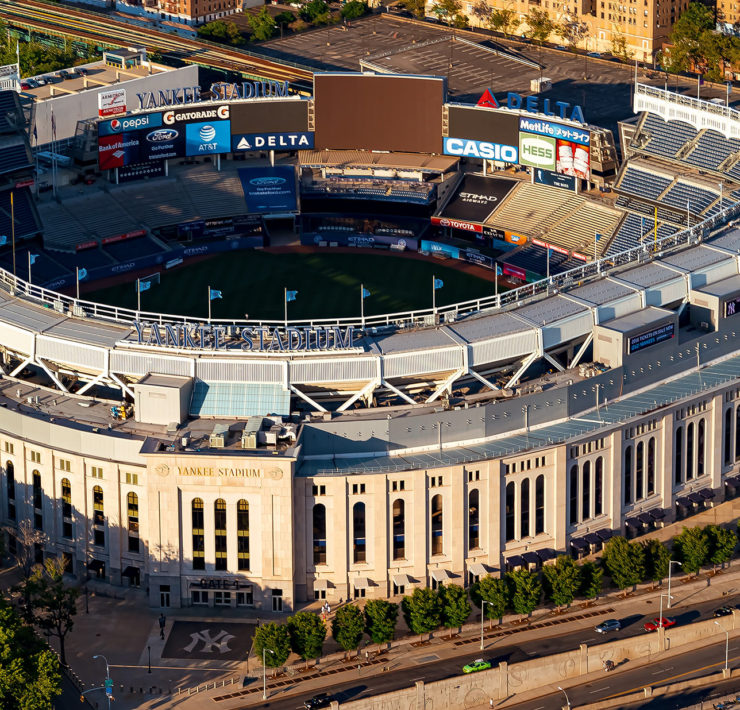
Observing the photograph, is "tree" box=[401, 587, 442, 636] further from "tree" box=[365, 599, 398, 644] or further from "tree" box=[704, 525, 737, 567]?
"tree" box=[704, 525, 737, 567]

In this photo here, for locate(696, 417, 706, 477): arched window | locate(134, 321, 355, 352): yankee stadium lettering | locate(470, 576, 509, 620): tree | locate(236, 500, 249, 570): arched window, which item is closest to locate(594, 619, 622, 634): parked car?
locate(470, 576, 509, 620): tree

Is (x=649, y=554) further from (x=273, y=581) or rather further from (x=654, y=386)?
(x=273, y=581)

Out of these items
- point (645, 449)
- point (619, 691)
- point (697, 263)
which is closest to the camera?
point (619, 691)

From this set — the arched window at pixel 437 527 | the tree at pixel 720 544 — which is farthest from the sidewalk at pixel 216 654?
the arched window at pixel 437 527

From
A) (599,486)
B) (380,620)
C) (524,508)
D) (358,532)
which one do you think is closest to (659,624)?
(599,486)

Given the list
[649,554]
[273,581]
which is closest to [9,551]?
[273,581]

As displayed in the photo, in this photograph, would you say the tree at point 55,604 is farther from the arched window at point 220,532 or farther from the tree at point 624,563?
the tree at point 624,563
